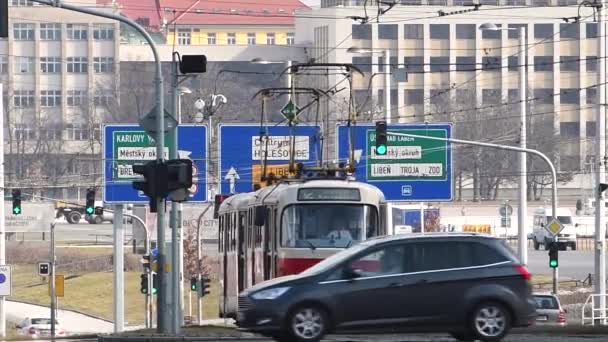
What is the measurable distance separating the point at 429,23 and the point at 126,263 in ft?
102

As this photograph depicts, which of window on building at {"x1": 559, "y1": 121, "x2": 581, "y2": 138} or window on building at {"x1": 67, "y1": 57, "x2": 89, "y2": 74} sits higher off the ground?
window on building at {"x1": 67, "y1": 57, "x2": 89, "y2": 74}

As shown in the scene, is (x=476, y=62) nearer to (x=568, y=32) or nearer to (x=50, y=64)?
(x=568, y=32)

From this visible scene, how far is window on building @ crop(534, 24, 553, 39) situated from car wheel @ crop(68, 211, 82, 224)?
121 ft

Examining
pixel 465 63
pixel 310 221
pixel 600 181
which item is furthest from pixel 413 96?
pixel 310 221

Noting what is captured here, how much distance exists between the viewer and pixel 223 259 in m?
36.7

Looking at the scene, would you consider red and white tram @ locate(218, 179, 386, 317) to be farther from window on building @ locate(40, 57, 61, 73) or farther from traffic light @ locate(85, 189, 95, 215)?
window on building @ locate(40, 57, 61, 73)

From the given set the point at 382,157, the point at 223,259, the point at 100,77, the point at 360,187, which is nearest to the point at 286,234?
the point at 360,187

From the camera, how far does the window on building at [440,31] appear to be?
10612 cm

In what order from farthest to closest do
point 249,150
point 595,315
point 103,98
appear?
point 103,98, point 595,315, point 249,150

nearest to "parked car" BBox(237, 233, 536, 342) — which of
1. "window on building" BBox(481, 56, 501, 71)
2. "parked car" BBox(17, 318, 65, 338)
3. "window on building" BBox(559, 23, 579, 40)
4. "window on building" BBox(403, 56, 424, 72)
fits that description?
"window on building" BBox(481, 56, 501, 71)

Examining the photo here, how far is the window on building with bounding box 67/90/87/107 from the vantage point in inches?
4825

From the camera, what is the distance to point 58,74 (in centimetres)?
12319

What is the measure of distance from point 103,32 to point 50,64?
193 inches

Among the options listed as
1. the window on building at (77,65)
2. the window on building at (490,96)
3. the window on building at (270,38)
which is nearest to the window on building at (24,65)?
the window on building at (77,65)
